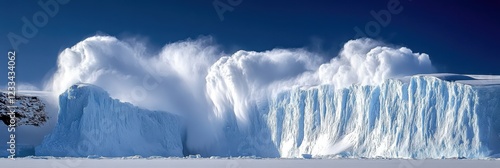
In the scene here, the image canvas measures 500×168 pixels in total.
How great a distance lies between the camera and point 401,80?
40.3 m

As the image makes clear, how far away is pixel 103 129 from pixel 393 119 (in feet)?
56.3

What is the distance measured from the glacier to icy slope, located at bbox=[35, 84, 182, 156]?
0.06 meters

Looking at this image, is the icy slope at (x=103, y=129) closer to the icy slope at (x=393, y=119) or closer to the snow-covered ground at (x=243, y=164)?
the snow-covered ground at (x=243, y=164)

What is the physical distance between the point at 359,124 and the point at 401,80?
164 inches

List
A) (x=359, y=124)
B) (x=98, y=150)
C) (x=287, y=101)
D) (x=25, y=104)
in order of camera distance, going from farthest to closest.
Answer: (x=287, y=101), (x=359, y=124), (x=98, y=150), (x=25, y=104)

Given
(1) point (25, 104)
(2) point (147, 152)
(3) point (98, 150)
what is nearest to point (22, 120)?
(1) point (25, 104)

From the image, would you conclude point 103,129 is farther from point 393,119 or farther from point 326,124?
point 393,119

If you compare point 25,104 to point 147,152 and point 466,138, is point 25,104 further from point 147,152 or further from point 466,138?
point 466,138

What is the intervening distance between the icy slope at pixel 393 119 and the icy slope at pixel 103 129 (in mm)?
8173

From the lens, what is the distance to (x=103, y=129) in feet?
131

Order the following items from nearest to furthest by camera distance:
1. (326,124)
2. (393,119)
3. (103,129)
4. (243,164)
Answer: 1. (243,164)
2. (103,129)
3. (393,119)
4. (326,124)

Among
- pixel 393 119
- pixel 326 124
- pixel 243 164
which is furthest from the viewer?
pixel 326 124

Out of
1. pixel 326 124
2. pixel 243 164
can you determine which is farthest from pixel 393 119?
pixel 243 164

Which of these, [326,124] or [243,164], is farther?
[326,124]
